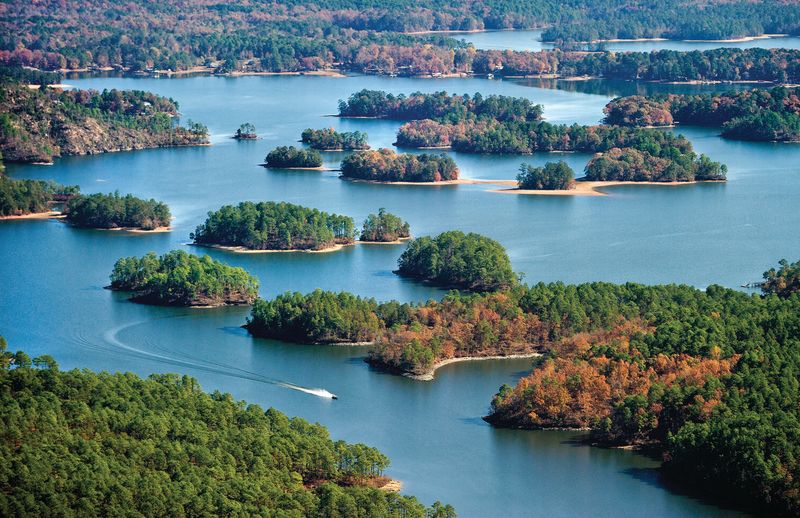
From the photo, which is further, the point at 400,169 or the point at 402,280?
the point at 400,169

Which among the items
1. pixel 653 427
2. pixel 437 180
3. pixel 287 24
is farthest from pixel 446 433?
pixel 287 24

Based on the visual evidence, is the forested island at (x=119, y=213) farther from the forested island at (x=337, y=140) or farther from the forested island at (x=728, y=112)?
the forested island at (x=728, y=112)

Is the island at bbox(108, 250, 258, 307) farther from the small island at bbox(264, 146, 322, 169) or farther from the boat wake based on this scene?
the small island at bbox(264, 146, 322, 169)

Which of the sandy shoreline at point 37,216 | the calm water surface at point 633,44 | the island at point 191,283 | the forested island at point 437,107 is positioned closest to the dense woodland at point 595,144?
the forested island at point 437,107

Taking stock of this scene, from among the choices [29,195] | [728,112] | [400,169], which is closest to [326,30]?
[728,112]

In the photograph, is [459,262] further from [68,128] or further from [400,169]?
[68,128]

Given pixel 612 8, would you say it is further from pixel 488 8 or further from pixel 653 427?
pixel 653 427
